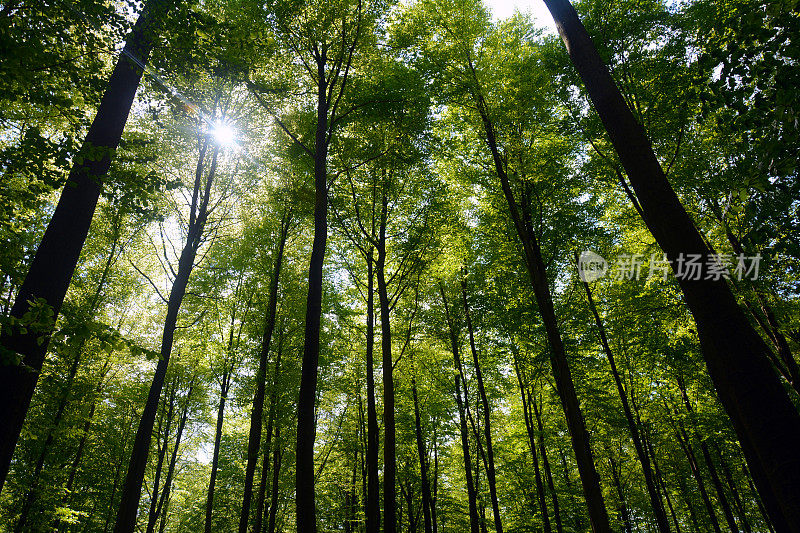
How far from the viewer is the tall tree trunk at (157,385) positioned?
9.25 m

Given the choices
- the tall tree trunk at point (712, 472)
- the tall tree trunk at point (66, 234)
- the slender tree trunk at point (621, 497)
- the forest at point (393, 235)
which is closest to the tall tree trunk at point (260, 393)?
the forest at point (393, 235)

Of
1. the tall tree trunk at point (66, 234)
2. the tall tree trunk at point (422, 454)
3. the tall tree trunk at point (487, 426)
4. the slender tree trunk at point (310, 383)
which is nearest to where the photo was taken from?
the tall tree trunk at point (66, 234)

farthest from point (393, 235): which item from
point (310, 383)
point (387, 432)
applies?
point (310, 383)

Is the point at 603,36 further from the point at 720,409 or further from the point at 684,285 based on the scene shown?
the point at 720,409

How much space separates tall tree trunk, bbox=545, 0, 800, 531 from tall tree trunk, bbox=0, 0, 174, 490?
5290 millimetres

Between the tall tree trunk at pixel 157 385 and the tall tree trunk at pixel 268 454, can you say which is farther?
the tall tree trunk at pixel 268 454

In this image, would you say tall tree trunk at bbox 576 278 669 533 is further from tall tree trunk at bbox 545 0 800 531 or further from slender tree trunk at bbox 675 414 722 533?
tall tree trunk at bbox 545 0 800 531

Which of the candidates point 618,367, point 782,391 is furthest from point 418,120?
point 618,367

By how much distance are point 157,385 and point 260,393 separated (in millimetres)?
4940

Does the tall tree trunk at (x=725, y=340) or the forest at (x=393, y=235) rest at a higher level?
the forest at (x=393, y=235)

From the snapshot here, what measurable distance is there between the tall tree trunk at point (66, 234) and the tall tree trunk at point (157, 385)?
11.5ft

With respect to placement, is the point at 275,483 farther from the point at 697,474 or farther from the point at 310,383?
the point at 697,474

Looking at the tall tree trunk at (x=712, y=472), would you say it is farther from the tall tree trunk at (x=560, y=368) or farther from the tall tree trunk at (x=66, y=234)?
the tall tree trunk at (x=66, y=234)

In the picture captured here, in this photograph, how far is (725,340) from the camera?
116 inches
